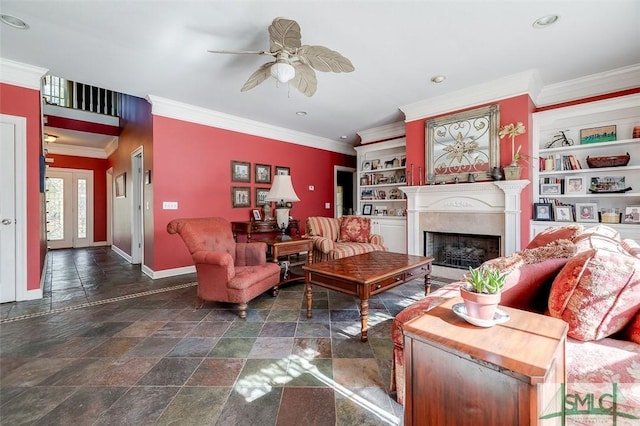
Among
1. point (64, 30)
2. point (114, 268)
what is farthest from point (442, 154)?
point (114, 268)

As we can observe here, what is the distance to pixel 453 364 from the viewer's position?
2.85 feet

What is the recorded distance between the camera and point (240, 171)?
4.84 m

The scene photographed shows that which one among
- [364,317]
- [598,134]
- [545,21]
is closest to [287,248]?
[364,317]

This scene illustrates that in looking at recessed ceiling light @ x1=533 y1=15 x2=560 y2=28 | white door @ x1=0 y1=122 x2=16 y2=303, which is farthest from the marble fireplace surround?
white door @ x1=0 y1=122 x2=16 y2=303

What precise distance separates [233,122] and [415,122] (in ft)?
10.1

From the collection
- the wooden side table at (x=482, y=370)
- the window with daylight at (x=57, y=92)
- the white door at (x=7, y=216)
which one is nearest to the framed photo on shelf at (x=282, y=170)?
the white door at (x=7, y=216)

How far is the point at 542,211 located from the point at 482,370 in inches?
138

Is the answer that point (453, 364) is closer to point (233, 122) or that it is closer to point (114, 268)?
point (233, 122)

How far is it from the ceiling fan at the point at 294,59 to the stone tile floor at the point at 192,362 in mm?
2195

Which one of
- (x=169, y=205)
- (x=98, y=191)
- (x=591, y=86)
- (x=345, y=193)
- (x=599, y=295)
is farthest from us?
(x=345, y=193)

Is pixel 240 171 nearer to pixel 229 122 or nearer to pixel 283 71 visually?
pixel 229 122

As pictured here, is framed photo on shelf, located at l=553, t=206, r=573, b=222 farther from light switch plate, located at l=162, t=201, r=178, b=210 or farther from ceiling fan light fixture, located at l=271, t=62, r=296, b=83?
light switch plate, located at l=162, t=201, r=178, b=210

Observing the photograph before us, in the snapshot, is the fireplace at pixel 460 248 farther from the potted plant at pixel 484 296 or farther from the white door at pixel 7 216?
the white door at pixel 7 216

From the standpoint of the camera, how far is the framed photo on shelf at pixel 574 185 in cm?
337
